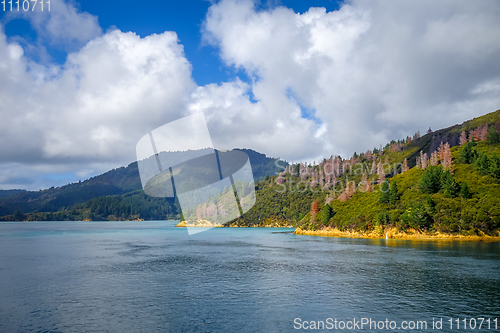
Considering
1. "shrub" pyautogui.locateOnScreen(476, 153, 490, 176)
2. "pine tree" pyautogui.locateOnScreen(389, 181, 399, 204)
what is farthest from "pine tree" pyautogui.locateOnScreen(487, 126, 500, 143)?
"pine tree" pyautogui.locateOnScreen(389, 181, 399, 204)

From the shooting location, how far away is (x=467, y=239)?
9300cm

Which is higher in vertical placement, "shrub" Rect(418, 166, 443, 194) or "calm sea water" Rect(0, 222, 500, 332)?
"shrub" Rect(418, 166, 443, 194)

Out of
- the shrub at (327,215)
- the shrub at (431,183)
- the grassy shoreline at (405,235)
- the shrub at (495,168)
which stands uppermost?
the shrub at (495,168)

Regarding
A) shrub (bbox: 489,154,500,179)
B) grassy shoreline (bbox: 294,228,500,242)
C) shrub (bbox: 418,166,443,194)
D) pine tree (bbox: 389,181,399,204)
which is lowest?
grassy shoreline (bbox: 294,228,500,242)

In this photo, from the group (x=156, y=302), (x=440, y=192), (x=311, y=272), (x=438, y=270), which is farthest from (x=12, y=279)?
(x=440, y=192)

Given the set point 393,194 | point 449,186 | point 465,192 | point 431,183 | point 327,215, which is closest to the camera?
point 465,192

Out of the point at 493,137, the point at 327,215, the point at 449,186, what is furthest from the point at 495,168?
the point at 327,215

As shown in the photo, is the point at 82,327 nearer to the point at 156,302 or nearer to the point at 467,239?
the point at 156,302

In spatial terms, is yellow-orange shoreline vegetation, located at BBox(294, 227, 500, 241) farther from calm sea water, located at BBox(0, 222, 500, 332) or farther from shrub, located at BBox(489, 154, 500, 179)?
calm sea water, located at BBox(0, 222, 500, 332)

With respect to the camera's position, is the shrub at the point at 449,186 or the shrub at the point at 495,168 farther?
the shrub at the point at 495,168

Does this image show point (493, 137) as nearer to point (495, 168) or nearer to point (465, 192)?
point (495, 168)

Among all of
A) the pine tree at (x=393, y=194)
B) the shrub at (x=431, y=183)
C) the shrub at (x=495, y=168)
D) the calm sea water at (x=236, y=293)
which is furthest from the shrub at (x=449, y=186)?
the calm sea water at (x=236, y=293)

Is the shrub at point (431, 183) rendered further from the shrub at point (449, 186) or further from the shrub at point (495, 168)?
the shrub at point (495, 168)

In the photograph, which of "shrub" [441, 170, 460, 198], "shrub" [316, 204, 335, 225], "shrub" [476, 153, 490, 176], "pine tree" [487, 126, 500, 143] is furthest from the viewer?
"pine tree" [487, 126, 500, 143]
